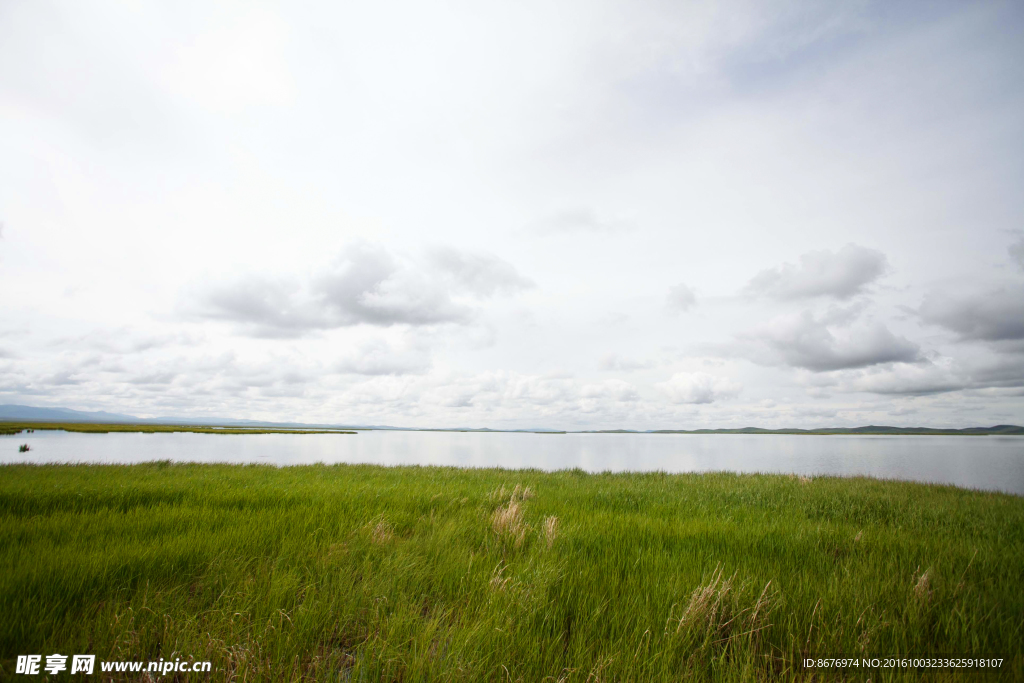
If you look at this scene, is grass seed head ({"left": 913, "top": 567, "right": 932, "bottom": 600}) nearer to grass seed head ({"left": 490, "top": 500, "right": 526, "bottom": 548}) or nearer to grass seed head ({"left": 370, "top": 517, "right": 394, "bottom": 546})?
grass seed head ({"left": 490, "top": 500, "right": 526, "bottom": 548})

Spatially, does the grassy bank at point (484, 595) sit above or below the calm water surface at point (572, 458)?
above

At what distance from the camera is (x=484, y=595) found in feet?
12.3

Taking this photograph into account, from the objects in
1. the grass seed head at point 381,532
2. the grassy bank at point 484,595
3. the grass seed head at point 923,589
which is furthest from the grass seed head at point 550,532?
the grass seed head at point 923,589

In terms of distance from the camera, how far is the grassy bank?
2758 mm

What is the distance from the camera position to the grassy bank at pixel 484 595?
2758 mm

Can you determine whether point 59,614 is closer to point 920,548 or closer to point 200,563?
point 200,563

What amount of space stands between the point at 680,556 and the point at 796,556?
1754 millimetres

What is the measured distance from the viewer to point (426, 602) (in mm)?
3740

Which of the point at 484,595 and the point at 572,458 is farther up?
the point at 484,595

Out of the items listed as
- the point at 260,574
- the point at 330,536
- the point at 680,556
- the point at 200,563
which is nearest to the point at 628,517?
the point at 680,556

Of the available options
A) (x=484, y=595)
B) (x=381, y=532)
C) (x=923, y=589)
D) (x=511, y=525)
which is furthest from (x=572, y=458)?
(x=484, y=595)

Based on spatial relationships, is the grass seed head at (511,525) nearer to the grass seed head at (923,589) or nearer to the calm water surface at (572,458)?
the grass seed head at (923,589)

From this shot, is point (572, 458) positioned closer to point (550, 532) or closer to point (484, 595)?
point (550, 532)

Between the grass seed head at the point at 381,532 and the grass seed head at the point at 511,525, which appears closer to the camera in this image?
the grass seed head at the point at 381,532
